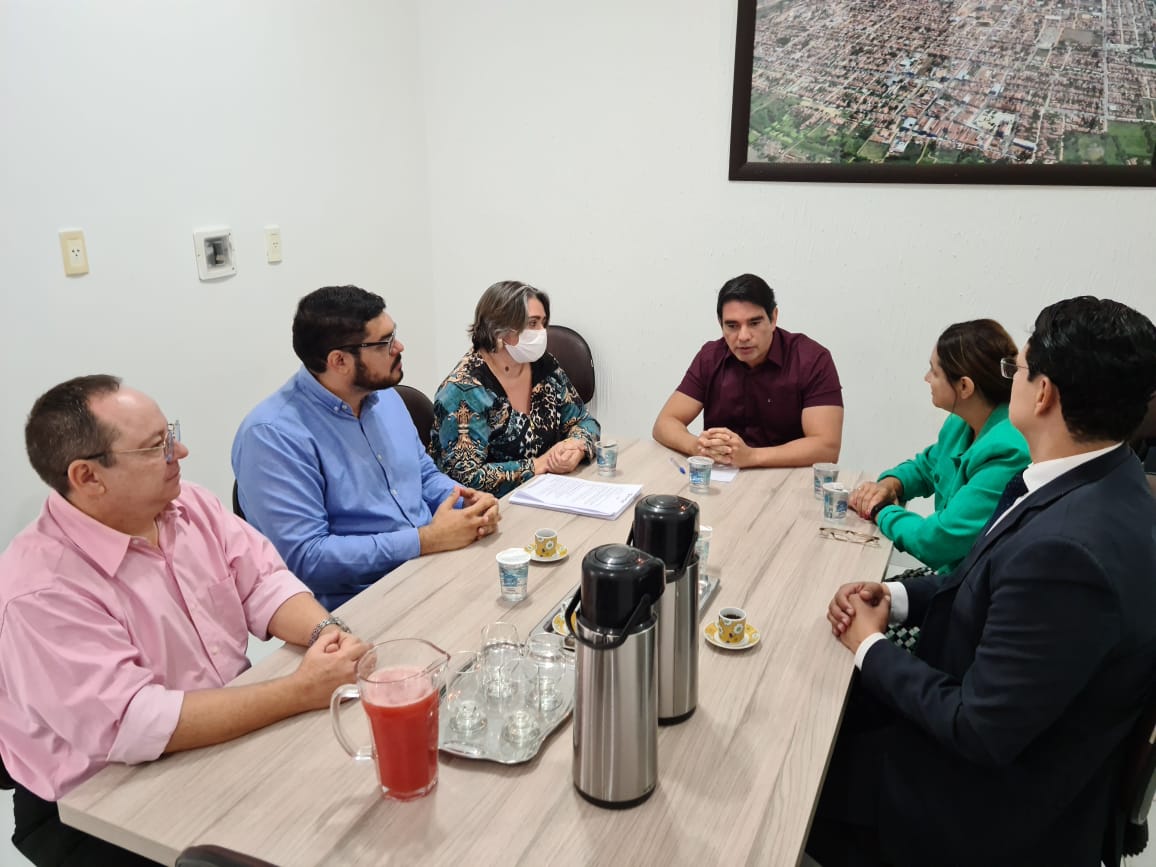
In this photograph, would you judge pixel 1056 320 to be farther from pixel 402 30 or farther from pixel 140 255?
pixel 402 30

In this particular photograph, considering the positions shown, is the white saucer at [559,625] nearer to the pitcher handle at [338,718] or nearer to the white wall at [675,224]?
the pitcher handle at [338,718]

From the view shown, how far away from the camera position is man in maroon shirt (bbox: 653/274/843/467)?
2.36m

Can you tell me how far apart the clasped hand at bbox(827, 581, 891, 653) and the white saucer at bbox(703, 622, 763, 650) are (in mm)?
136

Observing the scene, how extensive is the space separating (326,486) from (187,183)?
130 centimetres

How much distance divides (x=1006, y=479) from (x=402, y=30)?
2.92 meters

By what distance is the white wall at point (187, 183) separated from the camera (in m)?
2.19

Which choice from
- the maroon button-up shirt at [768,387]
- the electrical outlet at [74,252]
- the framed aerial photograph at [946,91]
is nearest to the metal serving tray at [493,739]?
the maroon button-up shirt at [768,387]

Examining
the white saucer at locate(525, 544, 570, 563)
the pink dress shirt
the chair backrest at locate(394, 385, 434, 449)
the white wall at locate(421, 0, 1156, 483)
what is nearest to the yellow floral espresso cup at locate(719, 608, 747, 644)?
the white saucer at locate(525, 544, 570, 563)

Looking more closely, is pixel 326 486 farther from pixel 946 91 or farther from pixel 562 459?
pixel 946 91

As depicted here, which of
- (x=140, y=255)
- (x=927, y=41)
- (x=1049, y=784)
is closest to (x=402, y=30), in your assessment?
(x=140, y=255)

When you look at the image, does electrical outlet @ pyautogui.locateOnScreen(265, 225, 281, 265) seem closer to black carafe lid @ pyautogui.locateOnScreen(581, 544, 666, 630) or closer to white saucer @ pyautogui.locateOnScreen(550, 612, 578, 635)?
white saucer @ pyautogui.locateOnScreen(550, 612, 578, 635)

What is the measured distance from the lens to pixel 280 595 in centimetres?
145

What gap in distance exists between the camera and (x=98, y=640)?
1142 mm

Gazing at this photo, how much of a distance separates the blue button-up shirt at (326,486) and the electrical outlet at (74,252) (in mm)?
875
